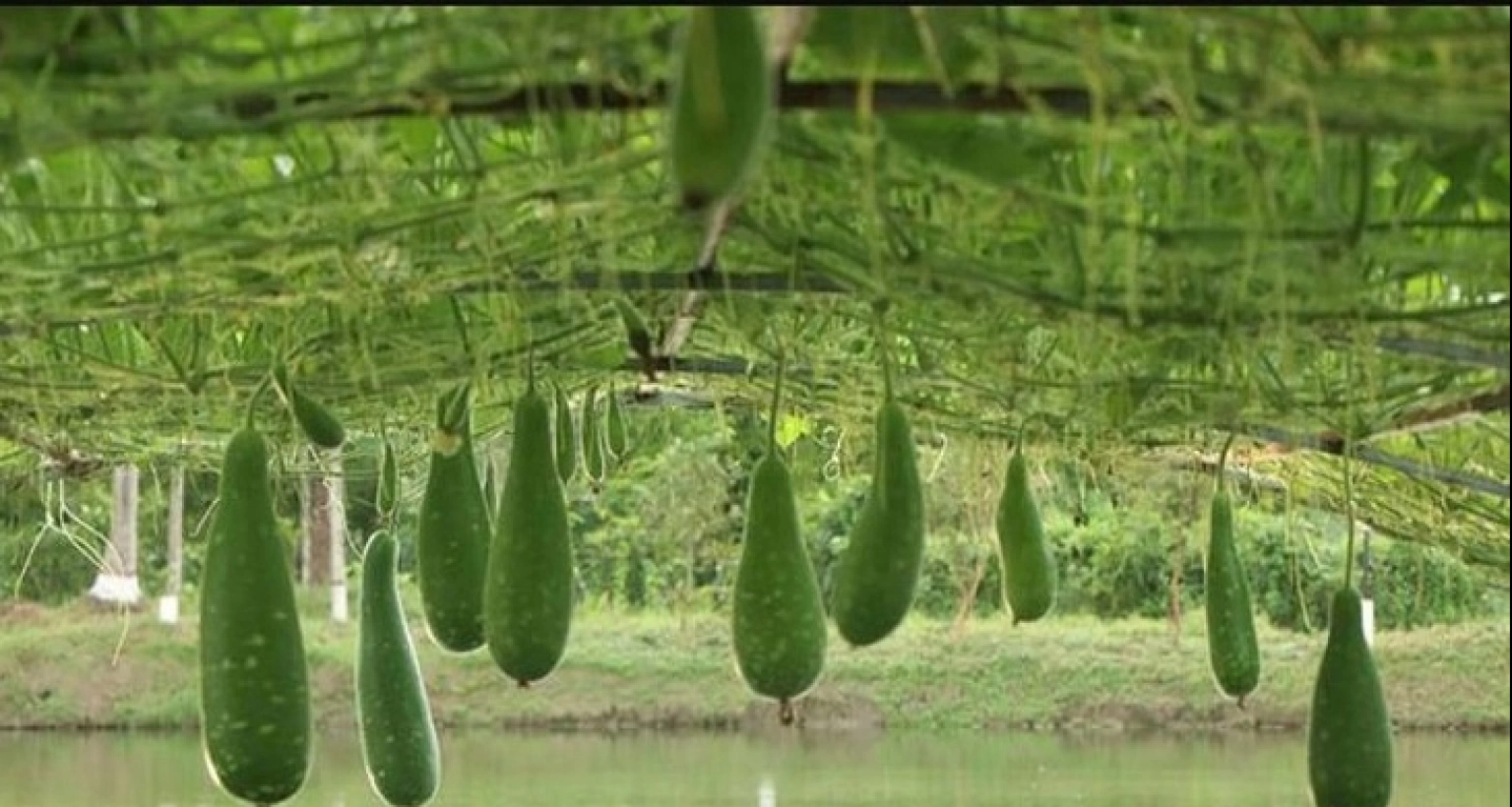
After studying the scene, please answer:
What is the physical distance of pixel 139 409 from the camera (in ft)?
10.4

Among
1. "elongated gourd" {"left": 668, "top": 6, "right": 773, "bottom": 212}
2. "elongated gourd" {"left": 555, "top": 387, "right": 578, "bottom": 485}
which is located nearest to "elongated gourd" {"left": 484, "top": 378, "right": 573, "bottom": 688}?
"elongated gourd" {"left": 555, "top": 387, "right": 578, "bottom": 485}

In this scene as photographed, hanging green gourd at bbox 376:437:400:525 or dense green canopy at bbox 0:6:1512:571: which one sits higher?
dense green canopy at bbox 0:6:1512:571

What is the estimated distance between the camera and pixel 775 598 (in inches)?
76.0

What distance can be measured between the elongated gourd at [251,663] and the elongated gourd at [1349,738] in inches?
34.3

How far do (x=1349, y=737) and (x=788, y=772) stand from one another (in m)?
10.0

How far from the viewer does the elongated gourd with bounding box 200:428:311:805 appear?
1870 mm

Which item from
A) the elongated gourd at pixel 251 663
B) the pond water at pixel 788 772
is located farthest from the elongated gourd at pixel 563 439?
the pond water at pixel 788 772

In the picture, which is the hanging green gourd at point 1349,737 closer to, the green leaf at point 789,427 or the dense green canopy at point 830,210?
the dense green canopy at point 830,210

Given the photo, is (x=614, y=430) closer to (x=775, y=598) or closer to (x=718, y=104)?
(x=775, y=598)

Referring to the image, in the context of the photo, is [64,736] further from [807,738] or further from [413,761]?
[413,761]

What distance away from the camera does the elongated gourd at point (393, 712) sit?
7.68 ft

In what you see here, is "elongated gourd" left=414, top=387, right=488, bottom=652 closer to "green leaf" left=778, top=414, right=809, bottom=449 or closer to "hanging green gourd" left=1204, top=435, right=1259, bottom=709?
"hanging green gourd" left=1204, top=435, right=1259, bottom=709

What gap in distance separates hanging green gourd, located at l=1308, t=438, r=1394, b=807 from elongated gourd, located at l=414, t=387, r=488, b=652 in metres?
0.76

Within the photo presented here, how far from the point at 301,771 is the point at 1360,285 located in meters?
0.88
